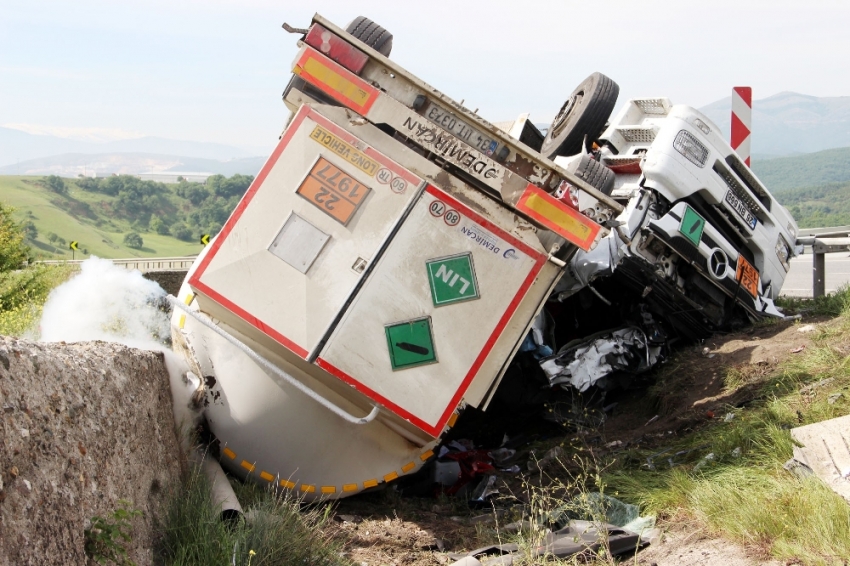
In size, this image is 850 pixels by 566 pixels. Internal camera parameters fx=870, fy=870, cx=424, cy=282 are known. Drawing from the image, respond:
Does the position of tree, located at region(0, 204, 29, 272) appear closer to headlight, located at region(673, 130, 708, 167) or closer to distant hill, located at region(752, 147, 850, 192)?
headlight, located at region(673, 130, 708, 167)

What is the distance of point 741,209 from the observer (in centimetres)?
714

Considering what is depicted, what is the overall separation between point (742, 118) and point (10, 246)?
10787 mm

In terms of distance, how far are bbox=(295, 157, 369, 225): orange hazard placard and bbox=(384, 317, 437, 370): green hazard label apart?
2.06 ft

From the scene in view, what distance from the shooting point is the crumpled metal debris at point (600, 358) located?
6.41 meters

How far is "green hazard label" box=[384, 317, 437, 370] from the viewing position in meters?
4.50

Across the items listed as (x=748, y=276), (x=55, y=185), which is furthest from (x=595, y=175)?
(x=55, y=185)

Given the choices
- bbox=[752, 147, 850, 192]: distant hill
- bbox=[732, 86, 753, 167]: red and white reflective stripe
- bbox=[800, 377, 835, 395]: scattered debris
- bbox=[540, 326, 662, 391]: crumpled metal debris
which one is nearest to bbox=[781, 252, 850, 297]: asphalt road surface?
bbox=[732, 86, 753, 167]: red and white reflective stripe

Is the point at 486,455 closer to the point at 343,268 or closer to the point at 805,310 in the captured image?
the point at 343,268

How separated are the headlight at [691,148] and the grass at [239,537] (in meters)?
4.07

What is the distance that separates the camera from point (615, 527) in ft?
13.4

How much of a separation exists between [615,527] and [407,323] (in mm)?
1424

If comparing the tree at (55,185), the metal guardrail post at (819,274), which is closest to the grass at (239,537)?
the metal guardrail post at (819,274)

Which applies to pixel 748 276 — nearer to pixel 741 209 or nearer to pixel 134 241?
pixel 741 209

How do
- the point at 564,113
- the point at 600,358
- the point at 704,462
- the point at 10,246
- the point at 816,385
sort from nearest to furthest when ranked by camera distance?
1. the point at 704,462
2. the point at 816,385
3. the point at 600,358
4. the point at 564,113
5. the point at 10,246
